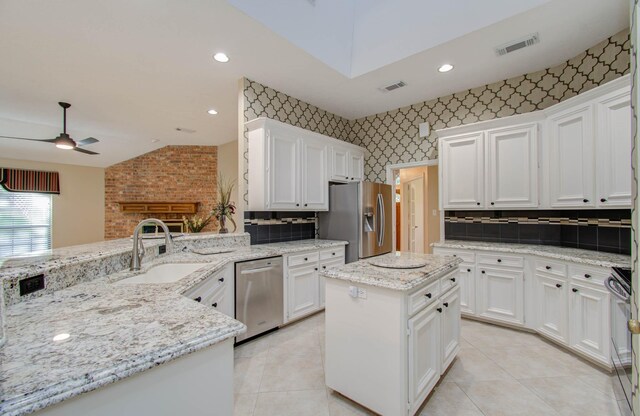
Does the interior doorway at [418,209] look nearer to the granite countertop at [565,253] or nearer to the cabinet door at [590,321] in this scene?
the granite countertop at [565,253]

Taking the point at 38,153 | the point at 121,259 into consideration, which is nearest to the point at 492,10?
the point at 121,259

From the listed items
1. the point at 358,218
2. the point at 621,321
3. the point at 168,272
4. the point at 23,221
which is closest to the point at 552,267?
the point at 621,321

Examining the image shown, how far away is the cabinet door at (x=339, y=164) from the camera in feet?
12.8

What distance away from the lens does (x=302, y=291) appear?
315 cm

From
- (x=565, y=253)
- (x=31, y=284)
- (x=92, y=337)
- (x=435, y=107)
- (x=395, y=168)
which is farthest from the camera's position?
(x=395, y=168)

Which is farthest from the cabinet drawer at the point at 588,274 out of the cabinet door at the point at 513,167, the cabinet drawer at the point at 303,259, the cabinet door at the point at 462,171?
the cabinet drawer at the point at 303,259

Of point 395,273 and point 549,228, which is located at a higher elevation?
point 549,228

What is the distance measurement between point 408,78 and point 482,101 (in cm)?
108

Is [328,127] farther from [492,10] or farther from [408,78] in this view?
[492,10]

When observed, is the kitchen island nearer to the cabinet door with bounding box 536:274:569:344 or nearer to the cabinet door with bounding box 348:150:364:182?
the cabinet door with bounding box 536:274:569:344

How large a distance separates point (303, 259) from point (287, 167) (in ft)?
3.71

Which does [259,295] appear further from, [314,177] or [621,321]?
[621,321]

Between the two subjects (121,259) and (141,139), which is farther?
(141,139)

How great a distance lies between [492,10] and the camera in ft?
7.56
